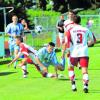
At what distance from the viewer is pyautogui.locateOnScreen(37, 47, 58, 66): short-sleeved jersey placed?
1645cm

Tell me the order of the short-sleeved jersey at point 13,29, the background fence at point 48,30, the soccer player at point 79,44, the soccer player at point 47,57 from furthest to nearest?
the background fence at point 48,30 → the short-sleeved jersey at point 13,29 → the soccer player at point 47,57 → the soccer player at point 79,44

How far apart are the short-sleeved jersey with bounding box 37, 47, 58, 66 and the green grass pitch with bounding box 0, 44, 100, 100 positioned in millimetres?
553

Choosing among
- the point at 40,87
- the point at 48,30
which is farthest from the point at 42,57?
the point at 48,30

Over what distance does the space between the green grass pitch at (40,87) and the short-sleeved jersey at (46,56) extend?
0.55 m

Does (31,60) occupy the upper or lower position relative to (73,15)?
lower

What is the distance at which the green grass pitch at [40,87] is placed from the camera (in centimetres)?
1300

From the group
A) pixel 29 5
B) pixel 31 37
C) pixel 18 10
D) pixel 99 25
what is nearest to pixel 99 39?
pixel 99 25

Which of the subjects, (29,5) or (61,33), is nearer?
(61,33)

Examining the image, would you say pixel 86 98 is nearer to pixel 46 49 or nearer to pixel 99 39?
pixel 46 49

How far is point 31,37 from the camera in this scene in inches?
1153

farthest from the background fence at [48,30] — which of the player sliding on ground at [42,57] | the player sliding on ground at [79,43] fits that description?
the player sliding on ground at [79,43]

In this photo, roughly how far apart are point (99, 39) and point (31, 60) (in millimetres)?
23983

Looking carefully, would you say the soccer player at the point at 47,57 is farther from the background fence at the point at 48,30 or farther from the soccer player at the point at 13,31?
the background fence at the point at 48,30

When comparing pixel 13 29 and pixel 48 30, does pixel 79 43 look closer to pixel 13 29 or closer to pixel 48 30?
pixel 13 29
